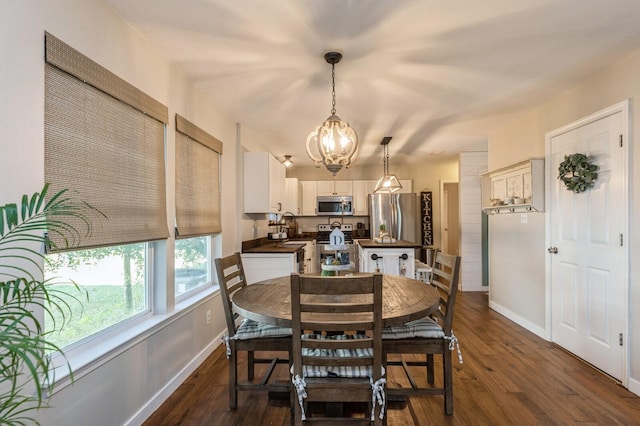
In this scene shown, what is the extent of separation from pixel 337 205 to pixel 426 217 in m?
1.79

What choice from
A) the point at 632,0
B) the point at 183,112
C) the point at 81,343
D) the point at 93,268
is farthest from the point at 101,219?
the point at 632,0

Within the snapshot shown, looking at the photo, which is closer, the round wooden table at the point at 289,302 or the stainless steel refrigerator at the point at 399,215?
the round wooden table at the point at 289,302

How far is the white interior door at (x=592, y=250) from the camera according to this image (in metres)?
2.46

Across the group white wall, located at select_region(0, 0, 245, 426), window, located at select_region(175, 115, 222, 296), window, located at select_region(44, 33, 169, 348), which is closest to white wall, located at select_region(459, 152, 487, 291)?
window, located at select_region(175, 115, 222, 296)

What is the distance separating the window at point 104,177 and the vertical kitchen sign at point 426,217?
525 centimetres

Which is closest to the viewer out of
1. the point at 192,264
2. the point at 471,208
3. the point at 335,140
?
the point at 335,140

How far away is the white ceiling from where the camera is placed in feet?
6.02

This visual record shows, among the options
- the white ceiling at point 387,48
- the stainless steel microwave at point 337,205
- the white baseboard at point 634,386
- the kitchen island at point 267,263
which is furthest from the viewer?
the stainless steel microwave at point 337,205

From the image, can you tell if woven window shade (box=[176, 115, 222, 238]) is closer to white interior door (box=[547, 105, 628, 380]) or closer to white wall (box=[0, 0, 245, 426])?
white wall (box=[0, 0, 245, 426])

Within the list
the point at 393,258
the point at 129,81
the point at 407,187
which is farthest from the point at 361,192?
the point at 129,81

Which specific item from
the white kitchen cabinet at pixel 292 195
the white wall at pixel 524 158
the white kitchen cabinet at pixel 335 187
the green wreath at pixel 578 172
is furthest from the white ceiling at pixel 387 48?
the white kitchen cabinet at pixel 335 187

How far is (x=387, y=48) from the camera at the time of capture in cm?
223

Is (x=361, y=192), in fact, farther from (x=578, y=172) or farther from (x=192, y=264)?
(x=192, y=264)

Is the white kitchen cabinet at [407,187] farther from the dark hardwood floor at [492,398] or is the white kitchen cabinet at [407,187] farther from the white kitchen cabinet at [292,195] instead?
the dark hardwood floor at [492,398]
